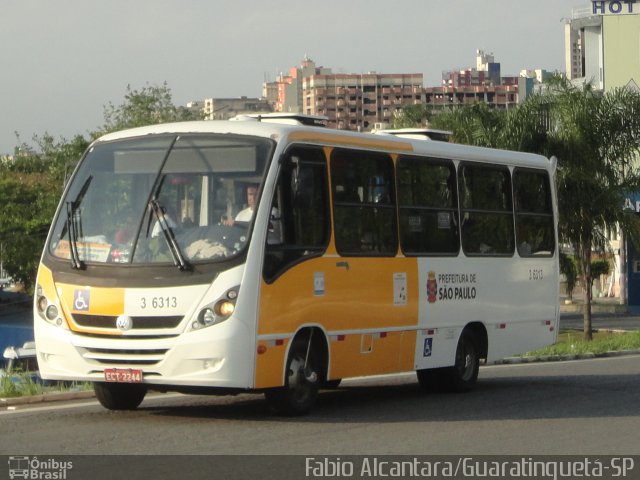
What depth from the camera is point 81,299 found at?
13039mm

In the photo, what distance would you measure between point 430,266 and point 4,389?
16.8 feet

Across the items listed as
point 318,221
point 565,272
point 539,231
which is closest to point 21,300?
point 565,272

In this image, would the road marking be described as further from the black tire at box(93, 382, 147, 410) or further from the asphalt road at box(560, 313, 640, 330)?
the asphalt road at box(560, 313, 640, 330)

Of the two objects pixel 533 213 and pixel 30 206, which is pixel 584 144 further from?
pixel 30 206

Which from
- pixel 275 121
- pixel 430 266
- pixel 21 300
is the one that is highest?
pixel 275 121

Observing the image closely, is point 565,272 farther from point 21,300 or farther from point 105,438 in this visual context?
point 21,300

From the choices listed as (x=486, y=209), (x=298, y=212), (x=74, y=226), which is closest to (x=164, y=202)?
(x=74, y=226)

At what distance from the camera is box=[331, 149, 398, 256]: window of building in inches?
566

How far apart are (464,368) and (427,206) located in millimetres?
2277

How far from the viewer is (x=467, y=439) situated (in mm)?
11945

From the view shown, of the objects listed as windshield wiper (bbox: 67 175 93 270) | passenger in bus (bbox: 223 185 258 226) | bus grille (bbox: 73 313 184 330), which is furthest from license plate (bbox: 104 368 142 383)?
passenger in bus (bbox: 223 185 258 226)

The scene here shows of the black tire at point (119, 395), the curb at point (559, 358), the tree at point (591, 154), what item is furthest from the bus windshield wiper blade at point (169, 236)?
the tree at point (591, 154)
